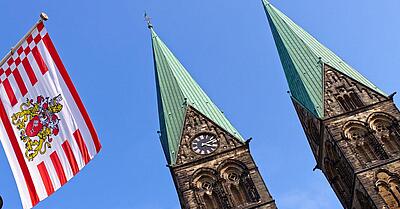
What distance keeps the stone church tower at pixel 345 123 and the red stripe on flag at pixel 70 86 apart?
17.9m

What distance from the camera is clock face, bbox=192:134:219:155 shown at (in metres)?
29.6

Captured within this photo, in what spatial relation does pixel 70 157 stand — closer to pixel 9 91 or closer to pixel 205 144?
pixel 9 91

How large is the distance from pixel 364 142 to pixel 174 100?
10.4 metres

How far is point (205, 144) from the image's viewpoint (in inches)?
1180

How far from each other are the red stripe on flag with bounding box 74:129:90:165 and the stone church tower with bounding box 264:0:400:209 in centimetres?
1795

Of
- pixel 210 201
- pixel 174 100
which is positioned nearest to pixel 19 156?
pixel 210 201

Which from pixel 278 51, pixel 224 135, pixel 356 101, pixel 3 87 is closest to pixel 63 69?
pixel 3 87

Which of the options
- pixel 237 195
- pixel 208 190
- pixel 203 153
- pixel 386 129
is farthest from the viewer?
pixel 203 153

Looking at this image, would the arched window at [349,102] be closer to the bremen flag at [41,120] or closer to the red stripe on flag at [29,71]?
the bremen flag at [41,120]

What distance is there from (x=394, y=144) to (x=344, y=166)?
2539mm

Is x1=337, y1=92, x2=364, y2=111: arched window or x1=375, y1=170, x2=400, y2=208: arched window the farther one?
x1=337, y1=92, x2=364, y2=111: arched window

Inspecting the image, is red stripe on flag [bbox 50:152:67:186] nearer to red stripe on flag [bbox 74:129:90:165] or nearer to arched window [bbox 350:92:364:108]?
red stripe on flag [bbox 74:129:90:165]

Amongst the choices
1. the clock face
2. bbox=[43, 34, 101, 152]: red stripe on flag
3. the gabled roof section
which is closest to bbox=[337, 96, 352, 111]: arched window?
the gabled roof section

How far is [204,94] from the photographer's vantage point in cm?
3422
